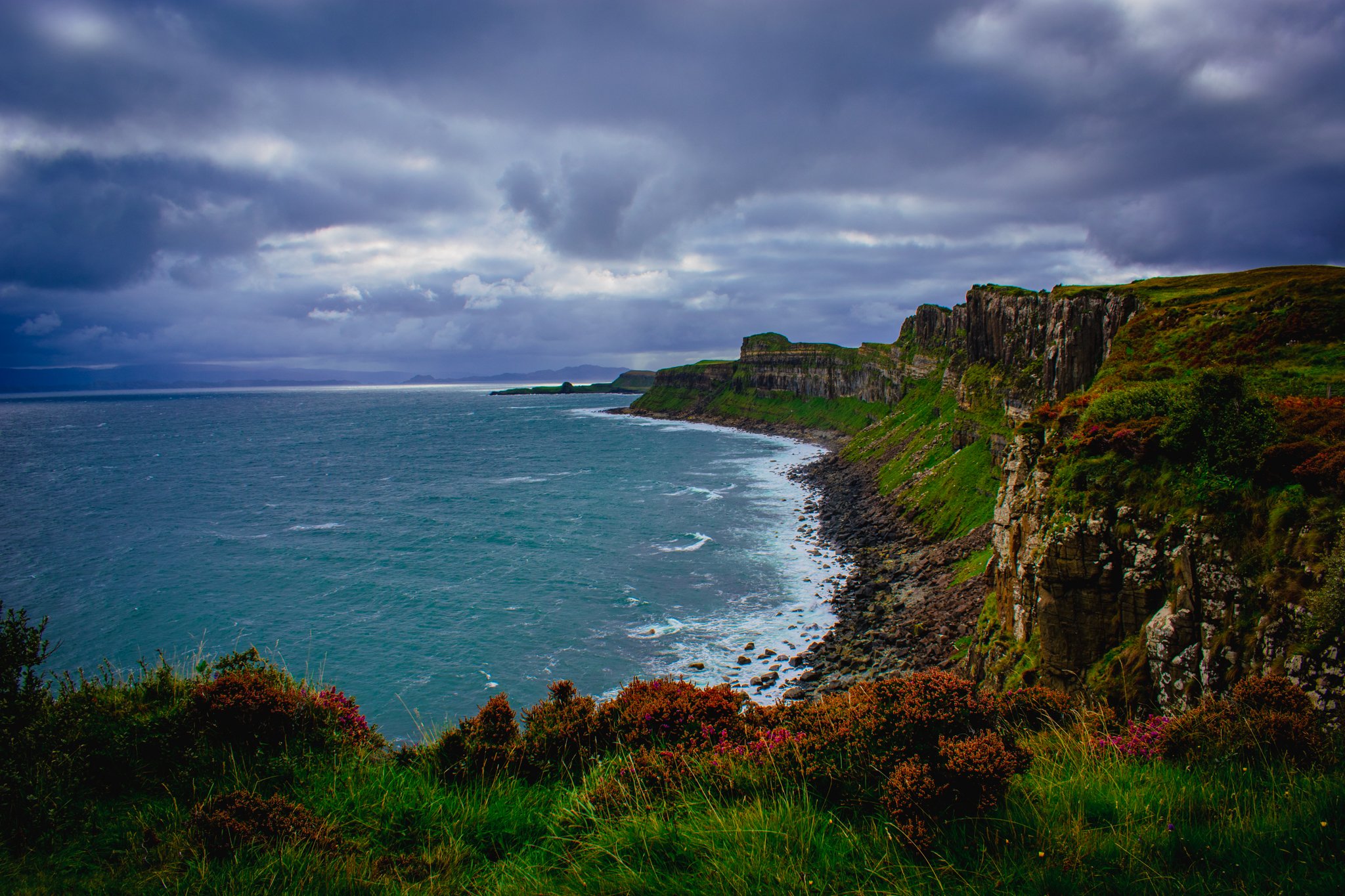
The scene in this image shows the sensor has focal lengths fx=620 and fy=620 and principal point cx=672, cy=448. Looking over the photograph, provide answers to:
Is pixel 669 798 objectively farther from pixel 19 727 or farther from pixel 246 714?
pixel 19 727

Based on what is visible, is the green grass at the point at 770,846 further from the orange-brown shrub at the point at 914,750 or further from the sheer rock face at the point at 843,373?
the sheer rock face at the point at 843,373

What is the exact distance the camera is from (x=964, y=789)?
22.0 ft

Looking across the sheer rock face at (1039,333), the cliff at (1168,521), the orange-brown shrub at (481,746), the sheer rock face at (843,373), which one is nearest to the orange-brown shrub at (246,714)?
the orange-brown shrub at (481,746)

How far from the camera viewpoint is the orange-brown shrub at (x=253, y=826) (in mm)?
6922

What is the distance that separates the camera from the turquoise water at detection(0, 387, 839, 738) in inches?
1454

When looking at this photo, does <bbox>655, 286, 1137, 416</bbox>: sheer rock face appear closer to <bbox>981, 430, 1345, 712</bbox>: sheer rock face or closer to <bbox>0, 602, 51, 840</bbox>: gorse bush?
<bbox>981, 430, 1345, 712</bbox>: sheer rock face

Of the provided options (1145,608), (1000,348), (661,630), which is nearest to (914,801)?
(1145,608)

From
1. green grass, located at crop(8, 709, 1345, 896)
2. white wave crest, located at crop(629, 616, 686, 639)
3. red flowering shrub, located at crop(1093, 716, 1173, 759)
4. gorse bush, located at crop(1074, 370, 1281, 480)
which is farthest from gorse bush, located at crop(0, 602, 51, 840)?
white wave crest, located at crop(629, 616, 686, 639)

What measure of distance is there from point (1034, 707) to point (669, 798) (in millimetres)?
7871

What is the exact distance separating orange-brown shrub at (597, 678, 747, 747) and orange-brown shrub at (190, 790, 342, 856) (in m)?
4.23

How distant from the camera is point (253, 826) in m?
7.05

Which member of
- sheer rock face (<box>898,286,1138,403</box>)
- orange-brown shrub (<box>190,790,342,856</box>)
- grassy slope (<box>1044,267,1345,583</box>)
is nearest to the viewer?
orange-brown shrub (<box>190,790,342,856</box>)

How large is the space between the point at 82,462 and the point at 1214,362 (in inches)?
6440

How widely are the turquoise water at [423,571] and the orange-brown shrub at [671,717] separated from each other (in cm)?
623
